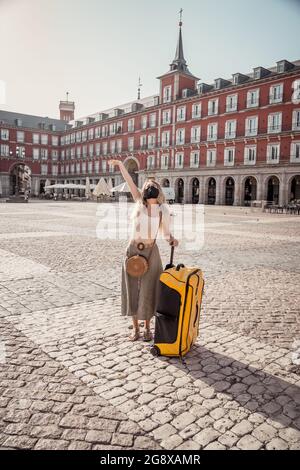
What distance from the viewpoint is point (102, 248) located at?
9.17 meters

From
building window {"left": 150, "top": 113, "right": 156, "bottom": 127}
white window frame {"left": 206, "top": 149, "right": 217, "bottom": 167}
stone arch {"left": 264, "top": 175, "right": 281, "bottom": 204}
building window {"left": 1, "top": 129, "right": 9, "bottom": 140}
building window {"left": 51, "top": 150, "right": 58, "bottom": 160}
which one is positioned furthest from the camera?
building window {"left": 51, "top": 150, "right": 58, "bottom": 160}

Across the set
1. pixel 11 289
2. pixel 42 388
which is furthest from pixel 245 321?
pixel 11 289

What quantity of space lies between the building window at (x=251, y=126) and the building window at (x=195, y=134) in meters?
6.52

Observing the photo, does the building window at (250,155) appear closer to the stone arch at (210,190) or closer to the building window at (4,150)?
the stone arch at (210,190)

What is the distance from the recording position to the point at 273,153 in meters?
34.2

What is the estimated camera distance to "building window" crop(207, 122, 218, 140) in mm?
39812

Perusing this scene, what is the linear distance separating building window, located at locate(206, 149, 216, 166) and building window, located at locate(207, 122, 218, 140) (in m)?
1.54

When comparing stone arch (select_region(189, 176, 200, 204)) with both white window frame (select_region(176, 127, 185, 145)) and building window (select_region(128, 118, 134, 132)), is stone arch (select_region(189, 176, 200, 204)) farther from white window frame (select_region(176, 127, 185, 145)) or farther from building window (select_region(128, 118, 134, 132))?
building window (select_region(128, 118, 134, 132))

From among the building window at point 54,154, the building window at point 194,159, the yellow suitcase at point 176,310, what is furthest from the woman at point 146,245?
the building window at point 54,154

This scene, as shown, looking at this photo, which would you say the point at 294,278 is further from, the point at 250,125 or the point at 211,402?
the point at 250,125

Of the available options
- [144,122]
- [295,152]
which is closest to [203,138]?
[144,122]

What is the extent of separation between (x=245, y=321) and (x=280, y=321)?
0.44m

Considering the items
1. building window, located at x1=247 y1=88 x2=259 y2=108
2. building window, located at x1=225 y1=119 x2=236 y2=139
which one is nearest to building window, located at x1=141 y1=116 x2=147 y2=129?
building window, located at x1=225 y1=119 x2=236 y2=139

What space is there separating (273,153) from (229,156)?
5351 mm
